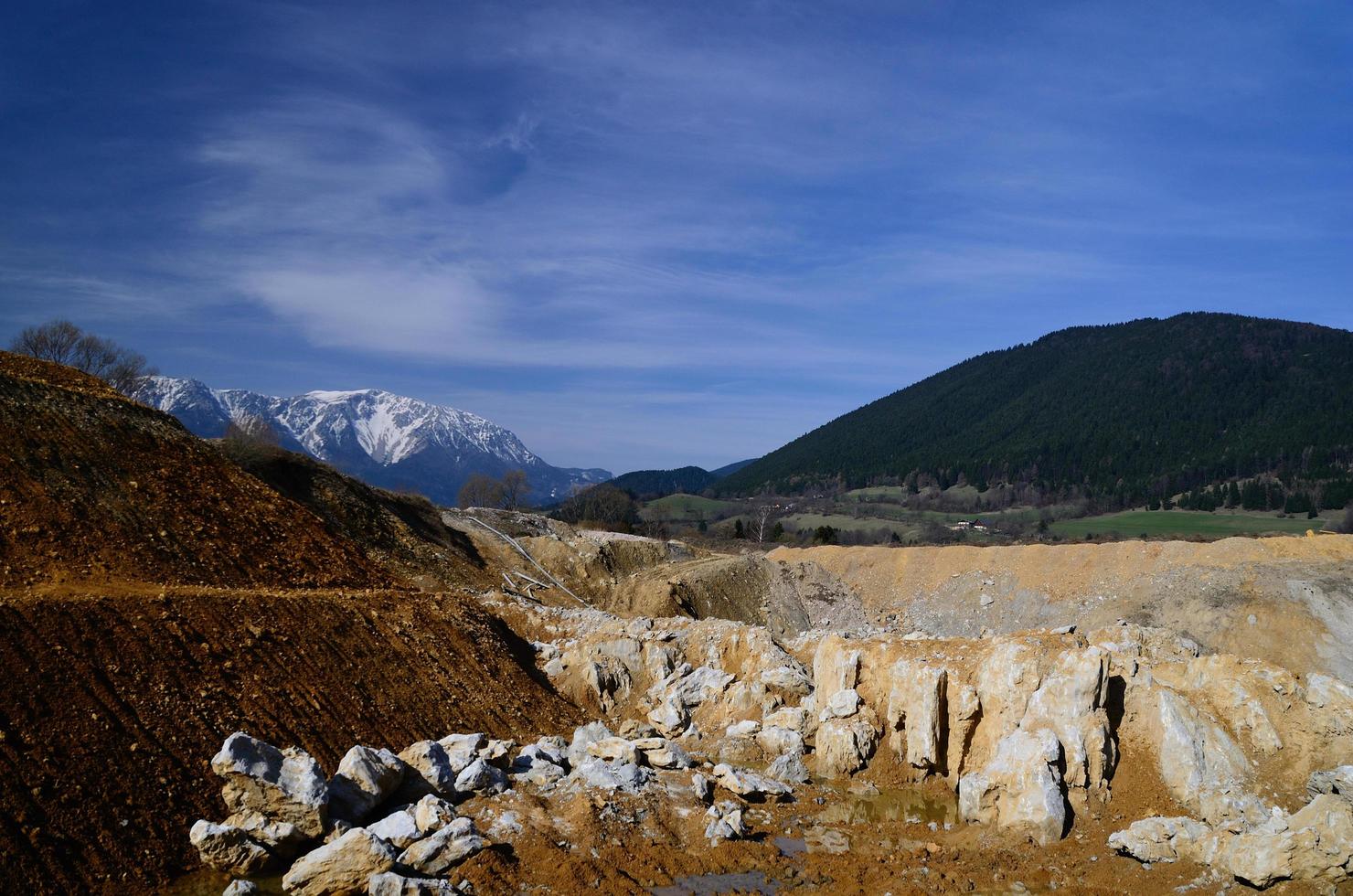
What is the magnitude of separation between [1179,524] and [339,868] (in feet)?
365

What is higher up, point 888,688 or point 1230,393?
point 1230,393

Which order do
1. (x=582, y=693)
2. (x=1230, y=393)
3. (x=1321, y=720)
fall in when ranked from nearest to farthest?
(x=1321, y=720) < (x=582, y=693) < (x=1230, y=393)

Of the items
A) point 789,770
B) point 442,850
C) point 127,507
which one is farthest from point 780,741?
point 127,507

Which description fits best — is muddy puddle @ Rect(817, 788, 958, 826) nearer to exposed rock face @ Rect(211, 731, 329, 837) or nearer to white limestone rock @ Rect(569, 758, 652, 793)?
white limestone rock @ Rect(569, 758, 652, 793)

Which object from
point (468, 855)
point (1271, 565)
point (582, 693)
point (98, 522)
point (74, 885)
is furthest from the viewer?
point (1271, 565)

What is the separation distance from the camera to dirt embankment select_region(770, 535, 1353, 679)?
114ft

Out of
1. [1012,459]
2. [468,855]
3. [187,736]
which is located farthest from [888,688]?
[1012,459]

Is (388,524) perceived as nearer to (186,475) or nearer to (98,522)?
(186,475)

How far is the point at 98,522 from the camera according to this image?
22875 mm

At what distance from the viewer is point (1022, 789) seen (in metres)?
16.5

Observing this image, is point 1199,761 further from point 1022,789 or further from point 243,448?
point 243,448

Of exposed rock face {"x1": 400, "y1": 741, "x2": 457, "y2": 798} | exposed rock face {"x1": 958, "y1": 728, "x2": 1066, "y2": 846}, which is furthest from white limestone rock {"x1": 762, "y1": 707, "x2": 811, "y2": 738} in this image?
exposed rock face {"x1": 400, "y1": 741, "x2": 457, "y2": 798}

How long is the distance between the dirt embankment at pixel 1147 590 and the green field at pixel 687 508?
2971 inches

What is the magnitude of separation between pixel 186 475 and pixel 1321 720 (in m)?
33.1
